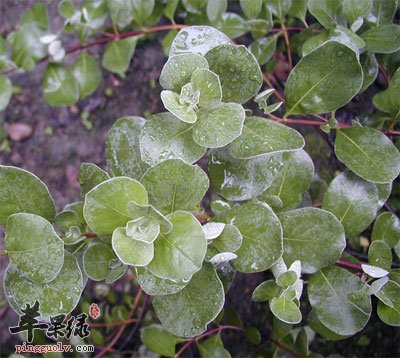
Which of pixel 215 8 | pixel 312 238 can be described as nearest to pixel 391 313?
pixel 312 238

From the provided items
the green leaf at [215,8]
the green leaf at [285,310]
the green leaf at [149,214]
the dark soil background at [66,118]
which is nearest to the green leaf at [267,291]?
the green leaf at [285,310]

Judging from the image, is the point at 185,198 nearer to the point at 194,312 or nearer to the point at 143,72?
the point at 194,312

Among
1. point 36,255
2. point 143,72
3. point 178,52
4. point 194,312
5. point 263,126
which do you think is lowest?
point 143,72

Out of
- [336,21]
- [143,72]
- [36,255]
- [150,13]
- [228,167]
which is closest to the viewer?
[36,255]

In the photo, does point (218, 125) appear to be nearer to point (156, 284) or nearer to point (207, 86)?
point (207, 86)

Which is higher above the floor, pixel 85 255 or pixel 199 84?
pixel 199 84

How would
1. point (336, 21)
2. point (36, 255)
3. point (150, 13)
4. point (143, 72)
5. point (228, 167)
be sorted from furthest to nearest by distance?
point (143, 72), point (150, 13), point (336, 21), point (228, 167), point (36, 255)

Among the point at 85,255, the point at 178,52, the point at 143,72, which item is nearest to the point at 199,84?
the point at 178,52

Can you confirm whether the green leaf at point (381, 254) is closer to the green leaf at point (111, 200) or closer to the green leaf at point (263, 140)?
the green leaf at point (263, 140)
